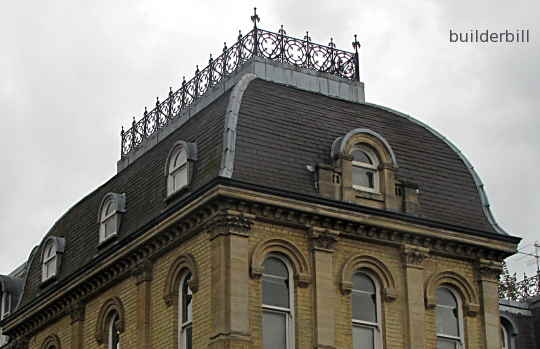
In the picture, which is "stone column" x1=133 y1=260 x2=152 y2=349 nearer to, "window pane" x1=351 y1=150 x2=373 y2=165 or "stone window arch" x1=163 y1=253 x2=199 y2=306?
"stone window arch" x1=163 y1=253 x2=199 y2=306

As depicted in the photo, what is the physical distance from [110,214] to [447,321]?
11841 mm

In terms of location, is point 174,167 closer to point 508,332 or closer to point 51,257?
point 51,257

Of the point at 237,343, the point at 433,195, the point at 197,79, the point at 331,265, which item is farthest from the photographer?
the point at 197,79

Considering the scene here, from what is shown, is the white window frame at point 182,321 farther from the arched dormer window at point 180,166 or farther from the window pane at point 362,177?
the window pane at point 362,177

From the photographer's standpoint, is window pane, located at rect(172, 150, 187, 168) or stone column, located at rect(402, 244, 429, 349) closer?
stone column, located at rect(402, 244, 429, 349)

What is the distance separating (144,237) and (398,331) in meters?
8.33

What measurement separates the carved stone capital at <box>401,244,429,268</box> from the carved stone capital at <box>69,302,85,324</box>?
11.4m

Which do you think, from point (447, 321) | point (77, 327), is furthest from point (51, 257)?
point (447, 321)

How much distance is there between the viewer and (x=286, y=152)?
147 ft

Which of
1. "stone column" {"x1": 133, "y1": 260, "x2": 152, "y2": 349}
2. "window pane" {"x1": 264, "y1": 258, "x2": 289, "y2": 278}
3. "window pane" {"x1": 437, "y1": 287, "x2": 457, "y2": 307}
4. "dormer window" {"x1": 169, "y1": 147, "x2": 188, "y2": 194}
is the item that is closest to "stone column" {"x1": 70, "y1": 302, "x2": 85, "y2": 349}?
"stone column" {"x1": 133, "y1": 260, "x2": 152, "y2": 349}

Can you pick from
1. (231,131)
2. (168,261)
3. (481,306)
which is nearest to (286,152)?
(231,131)

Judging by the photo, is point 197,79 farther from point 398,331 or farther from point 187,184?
point 398,331

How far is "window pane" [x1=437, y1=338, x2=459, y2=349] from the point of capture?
45406 millimetres

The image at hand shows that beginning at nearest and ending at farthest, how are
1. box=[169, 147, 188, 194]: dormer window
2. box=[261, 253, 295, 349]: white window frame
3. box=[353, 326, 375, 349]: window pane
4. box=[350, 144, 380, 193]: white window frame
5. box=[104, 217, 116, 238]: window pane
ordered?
box=[261, 253, 295, 349]: white window frame → box=[353, 326, 375, 349]: window pane → box=[169, 147, 188, 194]: dormer window → box=[350, 144, 380, 193]: white window frame → box=[104, 217, 116, 238]: window pane
